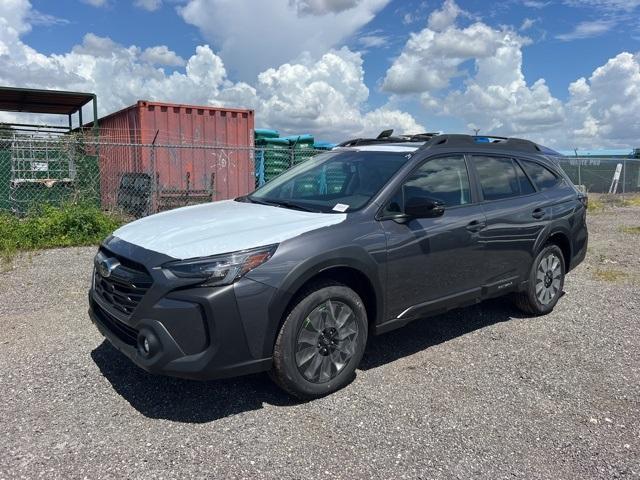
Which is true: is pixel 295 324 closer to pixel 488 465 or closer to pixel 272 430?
pixel 272 430

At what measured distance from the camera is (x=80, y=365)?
4.07 m

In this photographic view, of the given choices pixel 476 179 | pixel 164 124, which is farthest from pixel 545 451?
pixel 164 124

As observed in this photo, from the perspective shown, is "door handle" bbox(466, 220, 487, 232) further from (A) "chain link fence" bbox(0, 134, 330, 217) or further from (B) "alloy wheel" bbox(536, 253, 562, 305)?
(A) "chain link fence" bbox(0, 134, 330, 217)

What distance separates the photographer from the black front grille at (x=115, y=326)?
338 centimetres

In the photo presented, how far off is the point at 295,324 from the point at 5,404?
198 cm

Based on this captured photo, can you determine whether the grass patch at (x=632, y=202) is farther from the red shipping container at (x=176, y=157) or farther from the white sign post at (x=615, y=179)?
the red shipping container at (x=176, y=157)

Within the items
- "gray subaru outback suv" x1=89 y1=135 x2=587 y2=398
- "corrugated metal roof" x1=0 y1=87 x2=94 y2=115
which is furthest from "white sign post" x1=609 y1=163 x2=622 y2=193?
"corrugated metal roof" x1=0 y1=87 x2=94 y2=115

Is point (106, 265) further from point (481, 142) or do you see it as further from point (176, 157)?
point (176, 157)

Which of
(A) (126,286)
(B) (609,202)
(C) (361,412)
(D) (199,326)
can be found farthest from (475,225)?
(B) (609,202)

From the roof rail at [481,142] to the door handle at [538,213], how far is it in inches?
27.0

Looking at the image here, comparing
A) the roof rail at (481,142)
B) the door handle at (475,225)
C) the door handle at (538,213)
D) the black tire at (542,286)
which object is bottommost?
the black tire at (542,286)

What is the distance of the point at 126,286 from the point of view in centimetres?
340

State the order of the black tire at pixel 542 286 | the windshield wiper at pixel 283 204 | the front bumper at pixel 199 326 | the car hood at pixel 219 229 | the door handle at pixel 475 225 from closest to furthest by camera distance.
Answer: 1. the front bumper at pixel 199 326
2. the car hood at pixel 219 229
3. the windshield wiper at pixel 283 204
4. the door handle at pixel 475 225
5. the black tire at pixel 542 286

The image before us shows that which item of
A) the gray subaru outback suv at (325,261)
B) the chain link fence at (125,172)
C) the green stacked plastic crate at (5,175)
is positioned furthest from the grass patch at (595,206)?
the green stacked plastic crate at (5,175)
